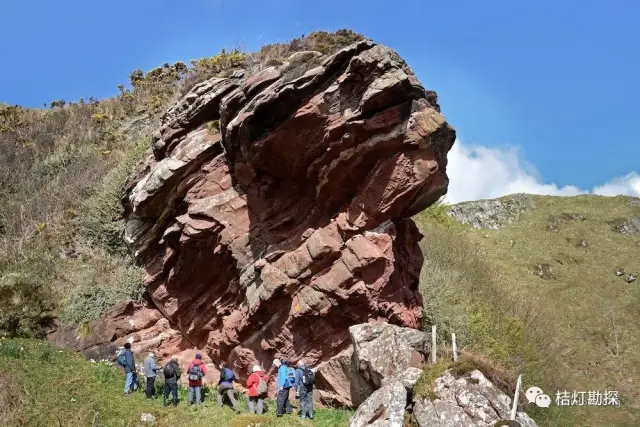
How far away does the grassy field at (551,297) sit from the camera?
24.9m

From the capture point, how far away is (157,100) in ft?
107

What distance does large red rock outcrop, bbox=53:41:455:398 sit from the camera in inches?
571

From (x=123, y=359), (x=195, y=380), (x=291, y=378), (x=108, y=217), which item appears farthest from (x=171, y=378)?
(x=108, y=217)

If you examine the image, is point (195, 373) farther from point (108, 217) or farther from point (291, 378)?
point (108, 217)

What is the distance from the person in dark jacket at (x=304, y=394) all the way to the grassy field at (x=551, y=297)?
5265 millimetres

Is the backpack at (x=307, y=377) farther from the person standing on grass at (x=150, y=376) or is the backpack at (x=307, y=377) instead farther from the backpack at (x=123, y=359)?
the backpack at (x=123, y=359)

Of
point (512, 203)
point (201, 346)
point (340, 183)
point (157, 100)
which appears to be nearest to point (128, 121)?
point (157, 100)

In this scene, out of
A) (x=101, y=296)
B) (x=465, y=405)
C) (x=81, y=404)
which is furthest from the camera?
(x=101, y=296)

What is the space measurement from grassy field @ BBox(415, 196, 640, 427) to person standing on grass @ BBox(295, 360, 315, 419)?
5.24 meters

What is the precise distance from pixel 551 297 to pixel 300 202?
1327 inches

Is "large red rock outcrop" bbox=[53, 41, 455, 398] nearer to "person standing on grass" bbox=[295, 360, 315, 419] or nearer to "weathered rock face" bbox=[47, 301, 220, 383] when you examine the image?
"weathered rock face" bbox=[47, 301, 220, 383]

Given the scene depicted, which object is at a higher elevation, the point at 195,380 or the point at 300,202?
the point at 300,202

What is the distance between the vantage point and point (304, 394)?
1350cm

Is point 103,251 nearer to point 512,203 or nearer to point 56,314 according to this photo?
point 56,314
